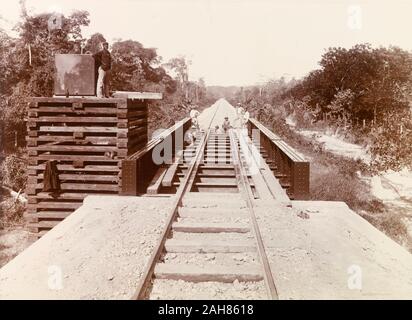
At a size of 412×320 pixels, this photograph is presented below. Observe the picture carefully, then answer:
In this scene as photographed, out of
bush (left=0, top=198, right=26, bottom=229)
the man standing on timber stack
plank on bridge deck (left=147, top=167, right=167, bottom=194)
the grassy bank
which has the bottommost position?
bush (left=0, top=198, right=26, bottom=229)

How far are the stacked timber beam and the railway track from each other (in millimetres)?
2094

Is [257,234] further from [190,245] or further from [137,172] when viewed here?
[137,172]

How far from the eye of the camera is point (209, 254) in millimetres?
5219

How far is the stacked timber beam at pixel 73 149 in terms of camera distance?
29.5ft

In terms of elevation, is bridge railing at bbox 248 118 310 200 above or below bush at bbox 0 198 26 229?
above

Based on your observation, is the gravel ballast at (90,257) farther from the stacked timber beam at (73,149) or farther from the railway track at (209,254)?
the stacked timber beam at (73,149)

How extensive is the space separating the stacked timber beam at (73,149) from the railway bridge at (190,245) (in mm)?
31

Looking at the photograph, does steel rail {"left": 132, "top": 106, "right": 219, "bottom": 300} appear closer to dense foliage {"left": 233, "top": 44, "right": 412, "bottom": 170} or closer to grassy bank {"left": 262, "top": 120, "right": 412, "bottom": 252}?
grassy bank {"left": 262, "top": 120, "right": 412, "bottom": 252}

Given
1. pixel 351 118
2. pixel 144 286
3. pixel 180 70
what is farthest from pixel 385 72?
pixel 180 70

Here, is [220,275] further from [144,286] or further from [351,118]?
[351,118]

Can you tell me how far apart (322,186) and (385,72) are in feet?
50.0

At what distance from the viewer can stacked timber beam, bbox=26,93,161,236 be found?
29.5 ft

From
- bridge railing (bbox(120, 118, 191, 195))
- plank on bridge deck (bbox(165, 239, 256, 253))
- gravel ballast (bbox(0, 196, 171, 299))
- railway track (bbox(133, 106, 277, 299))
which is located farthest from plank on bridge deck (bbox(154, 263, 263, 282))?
bridge railing (bbox(120, 118, 191, 195))

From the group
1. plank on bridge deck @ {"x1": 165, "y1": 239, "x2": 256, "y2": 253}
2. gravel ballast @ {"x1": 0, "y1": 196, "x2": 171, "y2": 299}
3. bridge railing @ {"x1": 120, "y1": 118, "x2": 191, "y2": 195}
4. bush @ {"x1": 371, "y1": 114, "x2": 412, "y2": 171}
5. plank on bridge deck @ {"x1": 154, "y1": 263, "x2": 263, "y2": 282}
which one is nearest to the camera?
gravel ballast @ {"x1": 0, "y1": 196, "x2": 171, "y2": 299}
